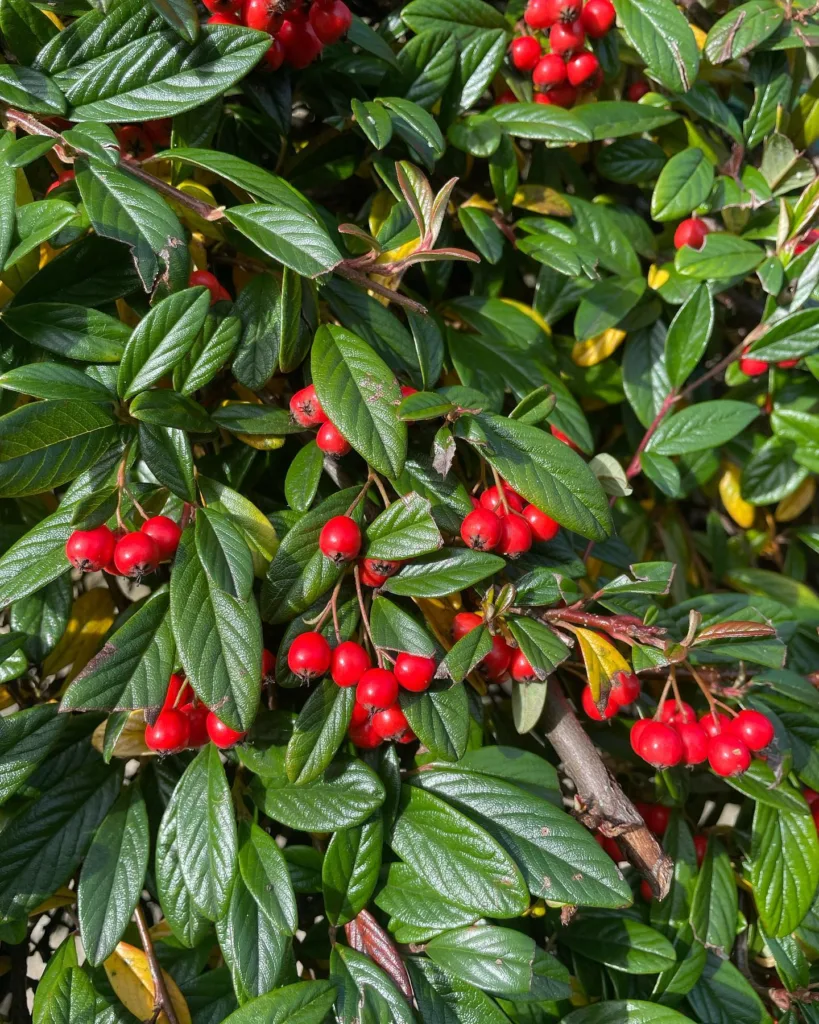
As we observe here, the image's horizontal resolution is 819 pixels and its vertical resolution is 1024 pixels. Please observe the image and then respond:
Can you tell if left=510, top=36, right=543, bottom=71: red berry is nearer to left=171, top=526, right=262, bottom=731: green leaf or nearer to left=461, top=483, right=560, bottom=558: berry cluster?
left=461, top=483, right=560, bottom=558: berry cluster

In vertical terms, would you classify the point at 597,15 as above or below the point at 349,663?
above

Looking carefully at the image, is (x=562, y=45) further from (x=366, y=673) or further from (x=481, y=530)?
(x=366, y=673)

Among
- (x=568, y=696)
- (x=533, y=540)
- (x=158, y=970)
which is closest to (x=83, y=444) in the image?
(x=533, y=540)

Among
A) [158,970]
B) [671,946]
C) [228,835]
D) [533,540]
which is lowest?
[671,946]

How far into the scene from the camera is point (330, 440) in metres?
1.05

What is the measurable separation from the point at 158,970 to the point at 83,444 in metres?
0.72

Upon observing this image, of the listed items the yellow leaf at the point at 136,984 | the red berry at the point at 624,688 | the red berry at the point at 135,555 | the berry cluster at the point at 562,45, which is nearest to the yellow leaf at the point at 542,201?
the berry cluster at the point at 562,45

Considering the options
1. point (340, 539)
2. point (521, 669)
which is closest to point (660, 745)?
point (521, 669)

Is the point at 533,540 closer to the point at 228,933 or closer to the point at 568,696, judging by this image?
the point at 568,696

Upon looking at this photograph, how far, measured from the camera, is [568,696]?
4.53ft

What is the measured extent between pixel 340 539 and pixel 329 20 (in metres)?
0.76

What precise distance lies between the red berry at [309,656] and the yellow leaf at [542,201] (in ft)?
2.89

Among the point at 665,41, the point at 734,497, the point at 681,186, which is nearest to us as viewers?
the point at 665,41

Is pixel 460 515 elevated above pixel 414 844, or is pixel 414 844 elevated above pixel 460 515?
pixel 460 515
